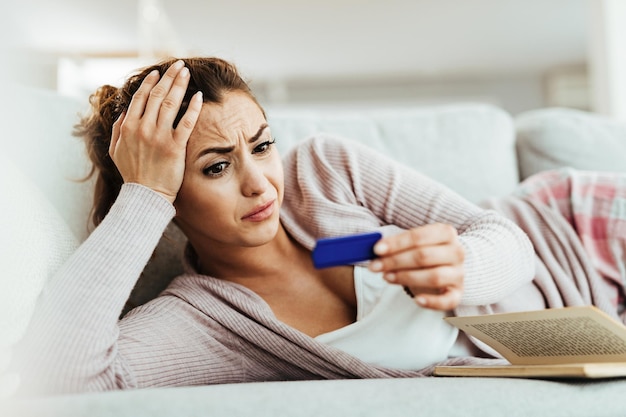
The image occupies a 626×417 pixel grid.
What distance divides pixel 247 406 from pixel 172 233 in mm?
778

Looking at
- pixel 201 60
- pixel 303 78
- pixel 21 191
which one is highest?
pixel 201 60

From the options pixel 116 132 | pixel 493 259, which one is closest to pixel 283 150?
pixel 116 132

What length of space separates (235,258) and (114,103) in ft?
1.13

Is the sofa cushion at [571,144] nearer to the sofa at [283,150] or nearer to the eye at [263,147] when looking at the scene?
the sofa at [283,150]

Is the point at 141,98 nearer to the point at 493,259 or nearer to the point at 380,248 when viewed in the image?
the point at 380,248

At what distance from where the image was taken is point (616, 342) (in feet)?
2.58

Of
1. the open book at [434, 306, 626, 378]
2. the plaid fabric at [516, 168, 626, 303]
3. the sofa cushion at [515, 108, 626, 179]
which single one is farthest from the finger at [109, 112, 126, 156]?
the sofa cushion at [515, 108, 626, 179]

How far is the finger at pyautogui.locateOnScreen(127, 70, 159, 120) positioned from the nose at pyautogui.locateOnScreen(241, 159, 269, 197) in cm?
18

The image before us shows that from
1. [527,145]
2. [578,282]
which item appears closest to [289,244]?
[578,282]

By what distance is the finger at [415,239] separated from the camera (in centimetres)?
74

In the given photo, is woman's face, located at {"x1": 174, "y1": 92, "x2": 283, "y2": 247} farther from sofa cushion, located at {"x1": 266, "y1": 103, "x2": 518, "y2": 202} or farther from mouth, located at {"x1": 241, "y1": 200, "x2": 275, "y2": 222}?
sofa cushion, located at {"x1": 266, "y1": 103, "x2": 518, "y2": 202}

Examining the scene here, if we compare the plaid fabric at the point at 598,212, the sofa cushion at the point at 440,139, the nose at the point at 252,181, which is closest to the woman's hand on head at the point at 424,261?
the nose at the point at 252,181

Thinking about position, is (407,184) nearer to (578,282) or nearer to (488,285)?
(488,285)

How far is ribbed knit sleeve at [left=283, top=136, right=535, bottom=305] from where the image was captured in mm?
1069
